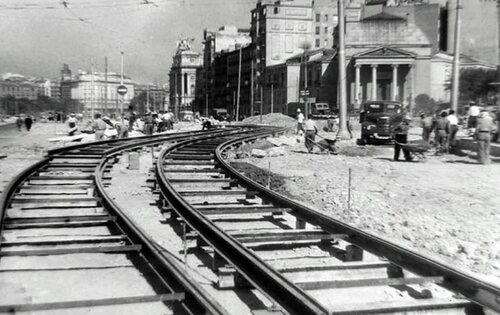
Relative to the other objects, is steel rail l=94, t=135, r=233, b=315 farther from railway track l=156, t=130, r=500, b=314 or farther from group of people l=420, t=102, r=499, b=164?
group of people l=420, t=102, r=499, b=164

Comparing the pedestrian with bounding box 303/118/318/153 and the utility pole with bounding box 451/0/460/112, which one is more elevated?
the utility pole with bounding box 451/0/460/112

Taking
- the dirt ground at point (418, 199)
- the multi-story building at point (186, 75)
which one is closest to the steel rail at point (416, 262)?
the dirt ground at point (418, 199)

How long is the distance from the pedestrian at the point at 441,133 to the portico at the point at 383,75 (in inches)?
2562

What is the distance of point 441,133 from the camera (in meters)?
21.1

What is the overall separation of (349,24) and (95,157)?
80.5 meters

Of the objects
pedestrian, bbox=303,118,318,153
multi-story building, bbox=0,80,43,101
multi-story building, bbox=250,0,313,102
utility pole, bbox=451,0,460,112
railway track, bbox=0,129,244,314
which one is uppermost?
multi-story building, bbox=250,0,313,102

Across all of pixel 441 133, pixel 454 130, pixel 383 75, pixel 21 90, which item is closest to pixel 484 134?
pixel 441 133

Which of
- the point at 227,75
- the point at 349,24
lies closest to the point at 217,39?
the point at 227,75

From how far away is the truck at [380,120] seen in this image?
27.6 m

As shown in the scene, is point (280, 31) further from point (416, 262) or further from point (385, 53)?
point (416, 262)

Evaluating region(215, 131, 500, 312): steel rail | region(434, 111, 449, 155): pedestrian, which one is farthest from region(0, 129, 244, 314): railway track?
region(434, 111, 449, 155): pedestrian

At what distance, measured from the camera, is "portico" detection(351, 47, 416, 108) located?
88000 millimetres

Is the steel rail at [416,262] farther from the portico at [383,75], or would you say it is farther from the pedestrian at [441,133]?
the portico at [383,75]

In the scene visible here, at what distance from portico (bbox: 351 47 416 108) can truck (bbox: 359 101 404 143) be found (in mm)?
56938
